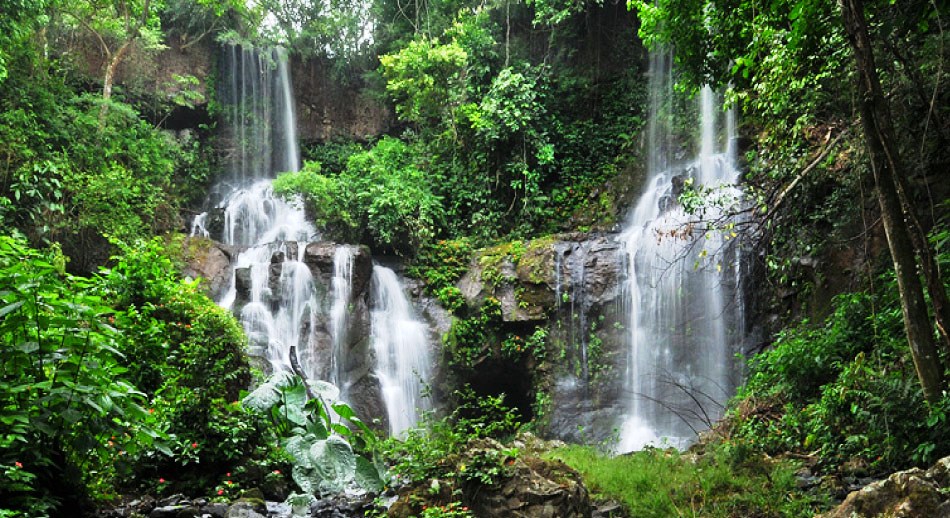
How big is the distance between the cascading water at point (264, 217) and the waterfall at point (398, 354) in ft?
4.46

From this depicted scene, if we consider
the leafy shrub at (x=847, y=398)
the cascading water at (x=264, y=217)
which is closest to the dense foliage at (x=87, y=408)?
the cascading water at (x=264, y=217)

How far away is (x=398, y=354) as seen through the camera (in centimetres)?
1291

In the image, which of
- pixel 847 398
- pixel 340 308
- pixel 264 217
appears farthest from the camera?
pixel 264 217

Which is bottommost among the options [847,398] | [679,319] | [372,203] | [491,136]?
[847,398]

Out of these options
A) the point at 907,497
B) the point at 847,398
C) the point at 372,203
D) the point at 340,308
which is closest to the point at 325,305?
the point at 340,308

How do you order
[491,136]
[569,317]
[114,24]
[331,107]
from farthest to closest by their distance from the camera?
[331,107], [491,136], [114,24], [569,317]

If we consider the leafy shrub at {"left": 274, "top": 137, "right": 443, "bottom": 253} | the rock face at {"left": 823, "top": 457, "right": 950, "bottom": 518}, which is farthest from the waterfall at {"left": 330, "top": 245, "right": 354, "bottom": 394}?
the rock face at {"left": 823, "top": 457, "right": 950, "bottom": 518}

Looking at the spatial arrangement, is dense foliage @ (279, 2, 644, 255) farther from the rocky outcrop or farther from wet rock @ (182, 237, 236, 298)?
the rocky outcrop

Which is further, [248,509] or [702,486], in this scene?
[702,486]

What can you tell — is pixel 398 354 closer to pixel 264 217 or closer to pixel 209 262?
pixel 209 262

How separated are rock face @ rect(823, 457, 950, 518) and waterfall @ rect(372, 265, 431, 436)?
8.93 meters

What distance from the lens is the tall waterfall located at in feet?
36.1

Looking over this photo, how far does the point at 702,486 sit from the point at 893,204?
2664 mm

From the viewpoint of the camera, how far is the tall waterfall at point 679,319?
433 inches
